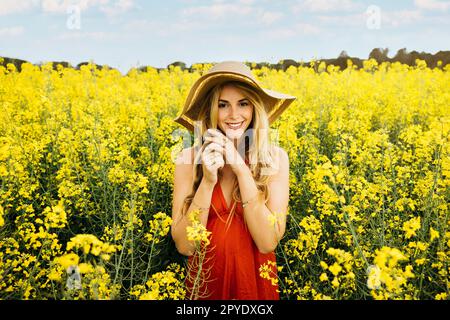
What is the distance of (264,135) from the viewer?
2.24m

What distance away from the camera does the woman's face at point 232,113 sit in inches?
84.7

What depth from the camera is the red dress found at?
2.14 meters

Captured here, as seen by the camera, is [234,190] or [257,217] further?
[234,190]

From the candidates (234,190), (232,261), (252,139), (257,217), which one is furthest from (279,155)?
(232,261)

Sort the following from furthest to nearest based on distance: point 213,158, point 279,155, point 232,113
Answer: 1. point 279,155
2. point 232,113
3. point 213,158

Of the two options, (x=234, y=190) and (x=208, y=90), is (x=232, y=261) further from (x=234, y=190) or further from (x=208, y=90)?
(x=208, y=90)

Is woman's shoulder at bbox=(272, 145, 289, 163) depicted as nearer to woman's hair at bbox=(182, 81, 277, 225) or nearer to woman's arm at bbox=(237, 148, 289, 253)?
woman's hair at bbox=(182, 81, 277, 225)

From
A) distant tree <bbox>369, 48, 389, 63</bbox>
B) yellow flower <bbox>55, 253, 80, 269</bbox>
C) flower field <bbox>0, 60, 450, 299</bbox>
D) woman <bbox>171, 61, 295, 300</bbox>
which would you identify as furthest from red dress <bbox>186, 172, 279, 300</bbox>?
distant tree <bbox>369, 48, 389, 63</bbox>

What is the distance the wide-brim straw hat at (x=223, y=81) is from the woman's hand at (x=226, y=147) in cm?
28

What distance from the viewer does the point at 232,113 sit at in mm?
2150

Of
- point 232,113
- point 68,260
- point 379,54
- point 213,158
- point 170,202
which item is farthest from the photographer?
point 379,54

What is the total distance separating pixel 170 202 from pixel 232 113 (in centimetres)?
137
